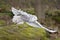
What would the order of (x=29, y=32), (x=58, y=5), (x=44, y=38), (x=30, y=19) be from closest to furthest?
(x=29, y=32)
(x=44, y=38)
(x=30, y=19)
(x=58, y=5)

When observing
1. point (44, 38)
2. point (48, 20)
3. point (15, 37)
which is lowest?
point (48, 20)

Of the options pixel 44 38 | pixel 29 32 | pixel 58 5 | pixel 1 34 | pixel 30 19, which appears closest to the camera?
pixel 1 34

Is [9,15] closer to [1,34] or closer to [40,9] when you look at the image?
[40,9]

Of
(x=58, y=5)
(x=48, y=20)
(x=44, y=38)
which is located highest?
(x=44, y=38)

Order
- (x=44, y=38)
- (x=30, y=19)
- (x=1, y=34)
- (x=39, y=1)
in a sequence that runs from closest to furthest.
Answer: (x=1, y=34), (x=44, y=38), (x=30, y=19), (x=39, y=1)

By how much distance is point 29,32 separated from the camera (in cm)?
522

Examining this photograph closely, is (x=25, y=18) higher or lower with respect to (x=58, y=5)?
higher

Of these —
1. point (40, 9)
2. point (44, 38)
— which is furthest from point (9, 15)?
point (44, 38)

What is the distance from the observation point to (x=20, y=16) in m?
7.10

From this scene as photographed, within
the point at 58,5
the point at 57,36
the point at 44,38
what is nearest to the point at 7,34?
the point at 44,38

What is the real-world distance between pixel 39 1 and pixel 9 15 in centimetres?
163

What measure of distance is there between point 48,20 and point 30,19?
8.00 feet

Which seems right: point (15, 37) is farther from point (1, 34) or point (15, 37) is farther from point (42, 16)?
point (42, 16)

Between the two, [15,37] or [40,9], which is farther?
[40,9]
